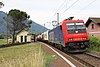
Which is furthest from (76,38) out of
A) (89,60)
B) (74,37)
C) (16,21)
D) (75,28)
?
(16,21)

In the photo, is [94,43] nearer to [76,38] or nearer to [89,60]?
[76,38]

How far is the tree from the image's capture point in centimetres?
9081

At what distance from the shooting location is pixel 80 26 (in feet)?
85.9

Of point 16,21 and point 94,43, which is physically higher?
point 16,21

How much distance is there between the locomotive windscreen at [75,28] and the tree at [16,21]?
65.3 metres

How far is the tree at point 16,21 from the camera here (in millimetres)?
90812

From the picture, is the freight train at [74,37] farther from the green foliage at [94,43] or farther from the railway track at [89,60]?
the green foliage at [94,43]

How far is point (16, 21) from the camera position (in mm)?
92188

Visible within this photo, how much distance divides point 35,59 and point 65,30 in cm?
1286

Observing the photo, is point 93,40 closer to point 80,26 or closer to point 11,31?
point 80,26

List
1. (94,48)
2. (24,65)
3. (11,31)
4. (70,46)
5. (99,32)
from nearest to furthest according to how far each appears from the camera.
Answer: (24,65)
(70,46)
(94,48)
(99,32)
(11,31)

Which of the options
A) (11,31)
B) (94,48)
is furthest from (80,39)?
(11,31)

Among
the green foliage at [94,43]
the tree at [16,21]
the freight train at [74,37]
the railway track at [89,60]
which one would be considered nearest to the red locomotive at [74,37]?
the freight train at [74,37]

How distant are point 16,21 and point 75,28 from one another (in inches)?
2660
